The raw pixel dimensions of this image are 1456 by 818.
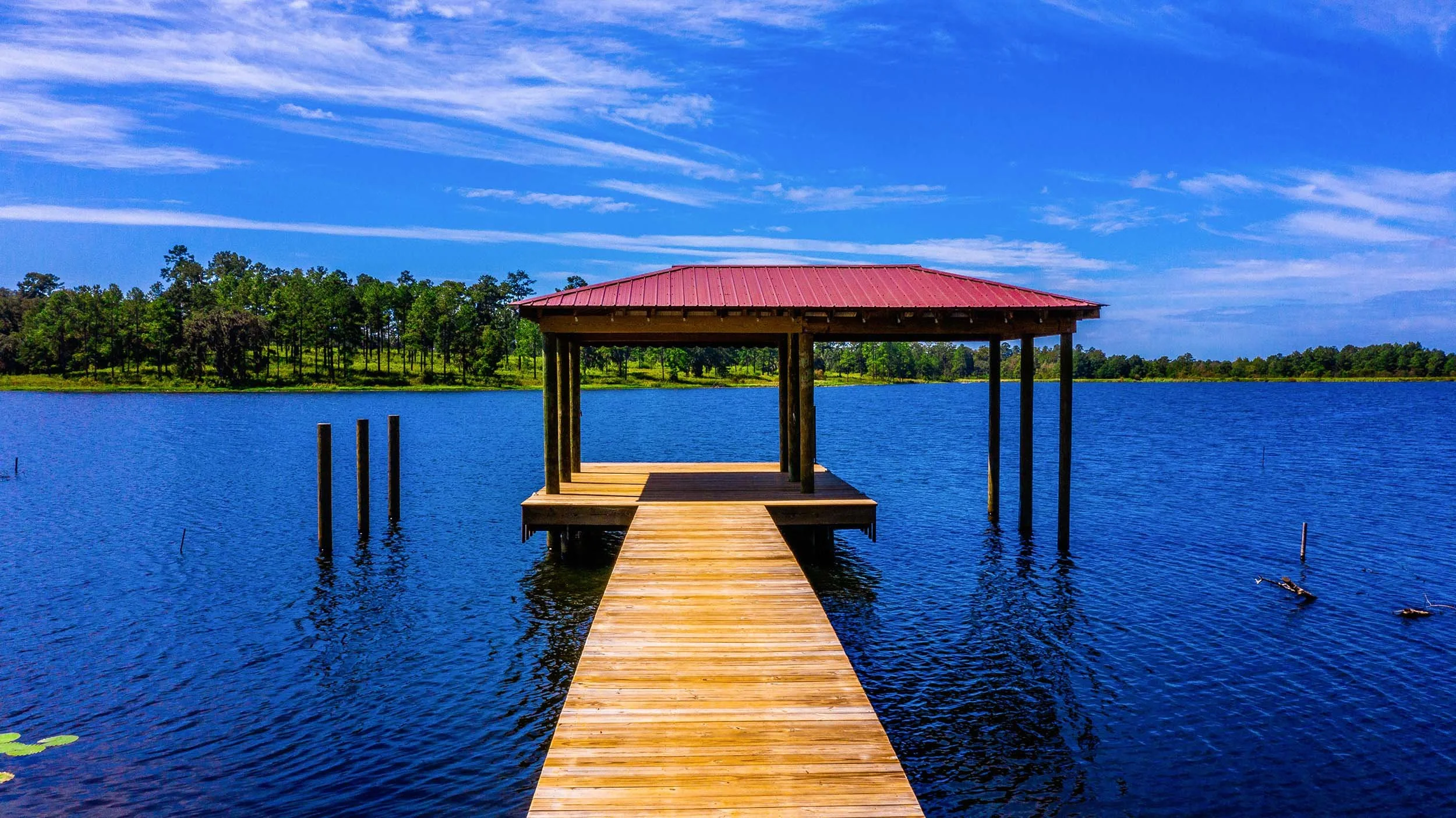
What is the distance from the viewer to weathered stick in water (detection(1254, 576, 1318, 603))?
53.9 ft

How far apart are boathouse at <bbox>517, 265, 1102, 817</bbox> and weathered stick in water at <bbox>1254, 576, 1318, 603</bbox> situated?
401 cm

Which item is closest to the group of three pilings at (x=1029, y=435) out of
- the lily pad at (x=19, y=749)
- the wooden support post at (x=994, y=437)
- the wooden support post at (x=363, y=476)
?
the wooden support post at (x=994, y=437)

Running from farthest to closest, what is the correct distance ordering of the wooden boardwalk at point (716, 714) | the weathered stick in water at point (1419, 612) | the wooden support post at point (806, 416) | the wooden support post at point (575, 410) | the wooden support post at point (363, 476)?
the wooden support post at point (575, 410)
the wooden support post at point (363, 476)
the wooden support post at point (806, 416)
the weathered stick in water at point (1419, 612)
the wooden boardwalk at point (716, 714)

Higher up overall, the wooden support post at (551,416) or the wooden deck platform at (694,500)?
the wooden support post at (551,416)

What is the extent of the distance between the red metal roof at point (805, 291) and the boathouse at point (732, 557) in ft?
0.23

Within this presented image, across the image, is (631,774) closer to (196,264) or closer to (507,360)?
(507,360)

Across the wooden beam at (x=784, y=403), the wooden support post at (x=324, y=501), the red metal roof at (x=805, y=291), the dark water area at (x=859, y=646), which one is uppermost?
the red metal roof at (x=805, y=291)

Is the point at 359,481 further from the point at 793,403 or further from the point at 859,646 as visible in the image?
the point at 859,646

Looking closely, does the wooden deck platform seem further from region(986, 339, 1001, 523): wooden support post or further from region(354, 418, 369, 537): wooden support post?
region(354, 418, 369, 537): wooden support post

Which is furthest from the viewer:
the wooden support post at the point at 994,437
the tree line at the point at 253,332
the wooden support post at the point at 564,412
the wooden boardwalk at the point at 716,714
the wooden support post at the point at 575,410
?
the tree line at the point at 253,332

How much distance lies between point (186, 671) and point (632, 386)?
122935 mm

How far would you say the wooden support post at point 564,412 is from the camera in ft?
69.6

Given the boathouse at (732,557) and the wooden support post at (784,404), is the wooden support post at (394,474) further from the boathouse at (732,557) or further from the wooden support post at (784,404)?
the wooden support post at (784,404)

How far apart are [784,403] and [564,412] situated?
245 inches
